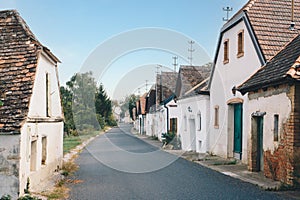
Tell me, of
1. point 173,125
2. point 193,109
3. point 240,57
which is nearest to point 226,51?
point 240,57

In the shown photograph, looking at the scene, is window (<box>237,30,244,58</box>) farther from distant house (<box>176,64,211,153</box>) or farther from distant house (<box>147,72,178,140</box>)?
distant house (<box>147,72,178,140</box>)

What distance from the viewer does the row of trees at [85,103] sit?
157ft

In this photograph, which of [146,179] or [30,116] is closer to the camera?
[30,116]

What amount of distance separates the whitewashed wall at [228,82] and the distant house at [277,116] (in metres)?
1.99

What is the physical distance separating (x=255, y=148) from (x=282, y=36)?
16.4ft

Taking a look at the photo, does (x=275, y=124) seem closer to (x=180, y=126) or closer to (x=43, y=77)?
(x=43, y=77)

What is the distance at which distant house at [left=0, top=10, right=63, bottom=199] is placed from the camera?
324 inches

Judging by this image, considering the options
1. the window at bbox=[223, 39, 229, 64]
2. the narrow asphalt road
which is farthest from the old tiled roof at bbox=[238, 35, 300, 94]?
the window at bbox=[223, 39, 229, 64]

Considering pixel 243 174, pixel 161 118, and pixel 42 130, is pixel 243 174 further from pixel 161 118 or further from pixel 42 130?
pixel 161 118

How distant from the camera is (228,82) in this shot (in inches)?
716

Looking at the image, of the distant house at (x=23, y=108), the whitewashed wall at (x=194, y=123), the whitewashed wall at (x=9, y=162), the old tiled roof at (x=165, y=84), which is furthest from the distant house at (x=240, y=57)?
the old tiled roof at (x=165, y=84)

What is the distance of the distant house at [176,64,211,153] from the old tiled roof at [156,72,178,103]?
31.0 feet

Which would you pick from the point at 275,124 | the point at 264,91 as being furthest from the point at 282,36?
the point at 275,124

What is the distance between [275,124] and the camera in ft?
38.2
